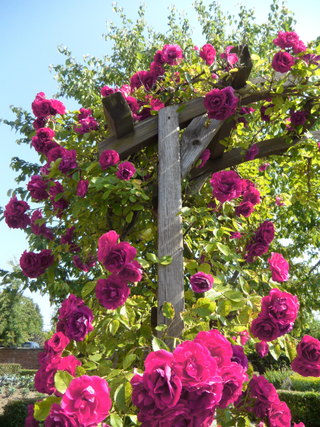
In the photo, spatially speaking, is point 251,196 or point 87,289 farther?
point 251,196

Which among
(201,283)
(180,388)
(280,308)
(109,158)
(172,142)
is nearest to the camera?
(180,388)

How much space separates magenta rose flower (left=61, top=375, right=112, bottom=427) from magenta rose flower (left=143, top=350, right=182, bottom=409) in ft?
0.44

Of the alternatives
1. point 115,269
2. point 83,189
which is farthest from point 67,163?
point 115,269

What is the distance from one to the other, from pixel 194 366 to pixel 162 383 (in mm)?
101

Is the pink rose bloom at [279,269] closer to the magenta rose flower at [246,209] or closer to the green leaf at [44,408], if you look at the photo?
the magenta rose flower at [246,209]

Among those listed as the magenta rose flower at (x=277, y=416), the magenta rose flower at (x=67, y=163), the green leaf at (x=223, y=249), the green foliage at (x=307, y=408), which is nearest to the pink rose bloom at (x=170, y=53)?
the magenta rose flower at (x=67, y=163)

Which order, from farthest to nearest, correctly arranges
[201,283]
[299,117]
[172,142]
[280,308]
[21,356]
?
[21,356]
[299,117]
[172,142]
[201,283]
[280,308]

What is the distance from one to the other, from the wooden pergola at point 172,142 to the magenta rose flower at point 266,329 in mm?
379

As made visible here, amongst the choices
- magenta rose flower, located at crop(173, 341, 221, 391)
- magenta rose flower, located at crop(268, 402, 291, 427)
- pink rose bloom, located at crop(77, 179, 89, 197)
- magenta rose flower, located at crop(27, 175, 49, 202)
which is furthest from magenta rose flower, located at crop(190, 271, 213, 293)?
magenta rose flower, located at crop(27, 175, 49, 202)

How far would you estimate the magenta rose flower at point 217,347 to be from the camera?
0.89m

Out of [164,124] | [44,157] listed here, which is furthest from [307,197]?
[44,157]

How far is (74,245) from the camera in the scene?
2.13 metres

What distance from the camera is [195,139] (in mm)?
1876

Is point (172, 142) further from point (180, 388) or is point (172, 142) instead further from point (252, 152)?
point (180, 388)
